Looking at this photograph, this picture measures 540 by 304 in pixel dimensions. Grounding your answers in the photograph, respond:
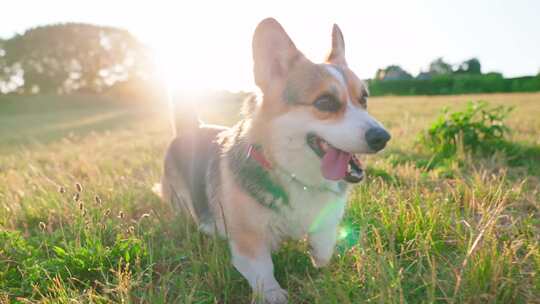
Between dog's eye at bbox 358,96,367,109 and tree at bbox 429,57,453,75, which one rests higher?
tree at bbox 429,57,453,75

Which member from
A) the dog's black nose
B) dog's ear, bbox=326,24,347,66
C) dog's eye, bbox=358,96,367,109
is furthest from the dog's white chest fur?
dog's ear, bbox=326,24,347,66

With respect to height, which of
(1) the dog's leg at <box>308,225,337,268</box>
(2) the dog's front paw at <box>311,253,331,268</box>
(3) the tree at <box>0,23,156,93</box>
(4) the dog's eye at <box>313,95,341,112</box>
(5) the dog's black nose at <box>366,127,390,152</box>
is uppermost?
(3) the tree at <box>0,23,156,93</box>

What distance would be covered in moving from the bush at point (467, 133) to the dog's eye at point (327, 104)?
9.43 feet

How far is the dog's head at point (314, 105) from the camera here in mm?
2377

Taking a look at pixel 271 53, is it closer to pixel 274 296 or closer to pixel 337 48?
pixel 337 48

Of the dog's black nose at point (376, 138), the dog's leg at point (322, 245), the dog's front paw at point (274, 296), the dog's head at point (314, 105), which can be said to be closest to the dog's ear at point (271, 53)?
the dog's head at point (314, 105)

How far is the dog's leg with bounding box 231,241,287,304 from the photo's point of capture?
2.10 metres

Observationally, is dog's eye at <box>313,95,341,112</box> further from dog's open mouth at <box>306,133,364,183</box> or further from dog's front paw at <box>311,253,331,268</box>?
dog's front paw at <box>311,253,331,268</box>

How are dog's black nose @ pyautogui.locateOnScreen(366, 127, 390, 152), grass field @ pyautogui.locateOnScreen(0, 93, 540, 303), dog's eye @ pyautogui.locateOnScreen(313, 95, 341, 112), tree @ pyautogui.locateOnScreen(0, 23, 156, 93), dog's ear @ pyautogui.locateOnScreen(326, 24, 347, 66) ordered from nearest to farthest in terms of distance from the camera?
grass field @ pyautogui.locateOnScreen(0, 93, 540, 303) → dog's black nose @ pyautogui.locateOnScreen(366, 127, 390, 152) → dog's eye @ pyautogui.locateOnScreen(313, 95, 341, 112) → dog's ear @ pyautogui.locateOnScreen(326, 24, 347, 66) → tree @ pyautogui.locateOnScreen(0, 23, 156, 93)

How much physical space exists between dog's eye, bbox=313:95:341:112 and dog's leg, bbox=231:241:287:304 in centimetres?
92

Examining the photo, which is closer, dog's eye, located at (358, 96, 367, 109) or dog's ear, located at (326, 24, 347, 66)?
dog's eye, located at (358, 96, 367, 109)

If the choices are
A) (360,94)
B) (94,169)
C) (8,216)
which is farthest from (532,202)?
(94,169)

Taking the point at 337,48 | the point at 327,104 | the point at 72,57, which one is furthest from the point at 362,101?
the point at 72,57

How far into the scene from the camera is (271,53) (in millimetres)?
2697
